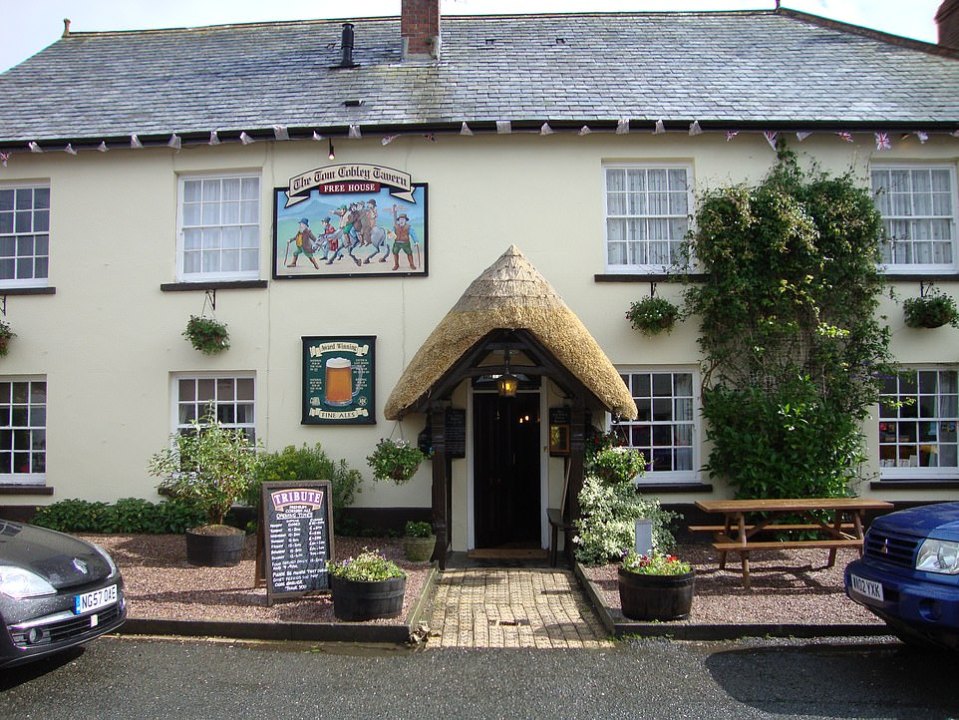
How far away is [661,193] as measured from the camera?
453 inches

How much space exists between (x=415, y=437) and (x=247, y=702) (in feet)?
19.0

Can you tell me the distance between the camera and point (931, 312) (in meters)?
10.9

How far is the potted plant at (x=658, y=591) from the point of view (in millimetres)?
6973

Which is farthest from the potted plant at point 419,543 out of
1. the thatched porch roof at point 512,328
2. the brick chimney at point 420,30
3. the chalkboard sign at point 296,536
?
the brick chimney at point 420,30

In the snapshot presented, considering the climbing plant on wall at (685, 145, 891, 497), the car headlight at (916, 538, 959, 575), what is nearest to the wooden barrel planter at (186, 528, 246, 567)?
the climbing plant on wall at (685, 145, 891, 497)

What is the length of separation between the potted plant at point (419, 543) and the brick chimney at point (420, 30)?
847cm

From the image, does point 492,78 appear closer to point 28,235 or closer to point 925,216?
point 925,216

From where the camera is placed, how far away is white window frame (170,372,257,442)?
11453mm

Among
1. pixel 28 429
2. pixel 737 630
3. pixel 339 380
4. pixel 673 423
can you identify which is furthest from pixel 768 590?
pixel 28 429

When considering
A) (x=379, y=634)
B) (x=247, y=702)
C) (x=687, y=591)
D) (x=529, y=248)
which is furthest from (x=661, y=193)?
(x=247, y=702)

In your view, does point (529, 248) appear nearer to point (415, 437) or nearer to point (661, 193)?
point (661, 193)

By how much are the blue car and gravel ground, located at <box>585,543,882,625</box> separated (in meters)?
1.01

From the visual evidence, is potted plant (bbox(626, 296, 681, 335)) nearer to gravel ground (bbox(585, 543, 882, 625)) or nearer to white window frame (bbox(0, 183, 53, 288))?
gravel ground (bbox(585, 543, 882, 625))

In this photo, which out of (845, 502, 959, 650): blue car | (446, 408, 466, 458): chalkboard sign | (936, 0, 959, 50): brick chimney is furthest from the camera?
(936, 0, 959, 50): brick chimney
